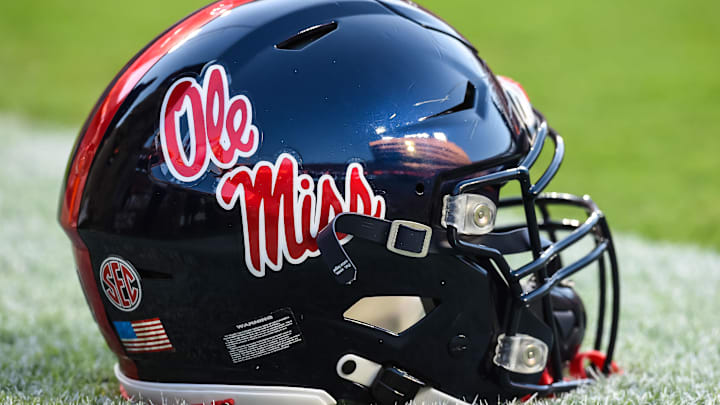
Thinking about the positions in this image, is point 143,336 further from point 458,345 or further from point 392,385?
point 458,345

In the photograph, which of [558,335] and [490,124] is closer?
[490,124]

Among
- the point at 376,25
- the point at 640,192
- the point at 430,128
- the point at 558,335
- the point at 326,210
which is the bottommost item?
the point at 640,192

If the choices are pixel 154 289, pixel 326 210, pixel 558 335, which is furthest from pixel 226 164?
pixel 558 335

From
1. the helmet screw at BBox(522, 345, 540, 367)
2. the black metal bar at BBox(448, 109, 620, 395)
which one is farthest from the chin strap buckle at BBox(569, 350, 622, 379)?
the helmet screw at BBox(522, 345, 540, 367)

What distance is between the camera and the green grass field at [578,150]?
2303 mm

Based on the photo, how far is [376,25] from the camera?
171 cm

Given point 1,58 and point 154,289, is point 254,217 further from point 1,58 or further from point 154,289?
point 1,58

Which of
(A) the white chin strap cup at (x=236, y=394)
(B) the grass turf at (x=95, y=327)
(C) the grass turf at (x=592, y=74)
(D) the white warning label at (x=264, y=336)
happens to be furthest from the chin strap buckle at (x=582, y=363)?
(C) the grass turf at (x=592, y=74)

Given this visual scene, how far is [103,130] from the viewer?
170cm

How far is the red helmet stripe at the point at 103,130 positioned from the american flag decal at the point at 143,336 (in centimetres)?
4

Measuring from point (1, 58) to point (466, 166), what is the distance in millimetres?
12526

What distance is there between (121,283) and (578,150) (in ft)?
23.7

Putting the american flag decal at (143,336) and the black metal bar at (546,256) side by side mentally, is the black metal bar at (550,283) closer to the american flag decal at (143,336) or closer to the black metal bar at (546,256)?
the black metal bar at (546,256)

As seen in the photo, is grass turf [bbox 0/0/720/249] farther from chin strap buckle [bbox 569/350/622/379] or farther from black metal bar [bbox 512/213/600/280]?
black metal bar [bbox 512/213/600/280]
